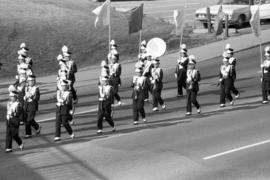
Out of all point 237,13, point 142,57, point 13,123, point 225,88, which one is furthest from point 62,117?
point 237,13

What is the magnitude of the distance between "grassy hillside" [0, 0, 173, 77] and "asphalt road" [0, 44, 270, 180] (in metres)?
10.5

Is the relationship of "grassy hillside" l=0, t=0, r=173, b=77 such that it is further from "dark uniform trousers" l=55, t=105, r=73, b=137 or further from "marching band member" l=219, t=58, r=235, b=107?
"dark uniform trousers" l=55, t=105, r=73, b=137

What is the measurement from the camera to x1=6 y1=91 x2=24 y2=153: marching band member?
20.0m

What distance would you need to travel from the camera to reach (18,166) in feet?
61.6

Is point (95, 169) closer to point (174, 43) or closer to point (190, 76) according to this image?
point (190, 76)

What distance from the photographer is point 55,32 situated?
3972 centimetres

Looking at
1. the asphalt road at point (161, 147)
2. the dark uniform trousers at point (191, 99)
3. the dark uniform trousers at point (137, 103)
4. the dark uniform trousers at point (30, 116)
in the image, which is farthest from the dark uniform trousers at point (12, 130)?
the dark uniform trousers at point (191, 99)

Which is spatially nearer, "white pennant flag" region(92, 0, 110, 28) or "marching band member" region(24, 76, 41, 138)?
"marching band member" region(24, 76, 41, 138)

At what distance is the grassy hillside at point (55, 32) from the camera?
1444 inches

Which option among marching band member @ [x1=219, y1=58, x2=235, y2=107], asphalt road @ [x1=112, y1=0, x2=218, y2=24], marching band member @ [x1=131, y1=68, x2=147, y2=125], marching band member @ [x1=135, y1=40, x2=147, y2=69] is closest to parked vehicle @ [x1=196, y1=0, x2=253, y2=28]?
asphalt road @ [x1=112, y1=0, x2=218, y2=24]

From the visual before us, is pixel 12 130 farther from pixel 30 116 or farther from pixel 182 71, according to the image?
pixel 182 71

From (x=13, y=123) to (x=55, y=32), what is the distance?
20014 millimetres

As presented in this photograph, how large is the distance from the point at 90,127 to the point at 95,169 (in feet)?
15.5

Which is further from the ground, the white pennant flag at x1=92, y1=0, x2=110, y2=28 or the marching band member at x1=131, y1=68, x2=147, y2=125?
the white pennant flag at x1=92, y1=0, x2=110, y2=28
